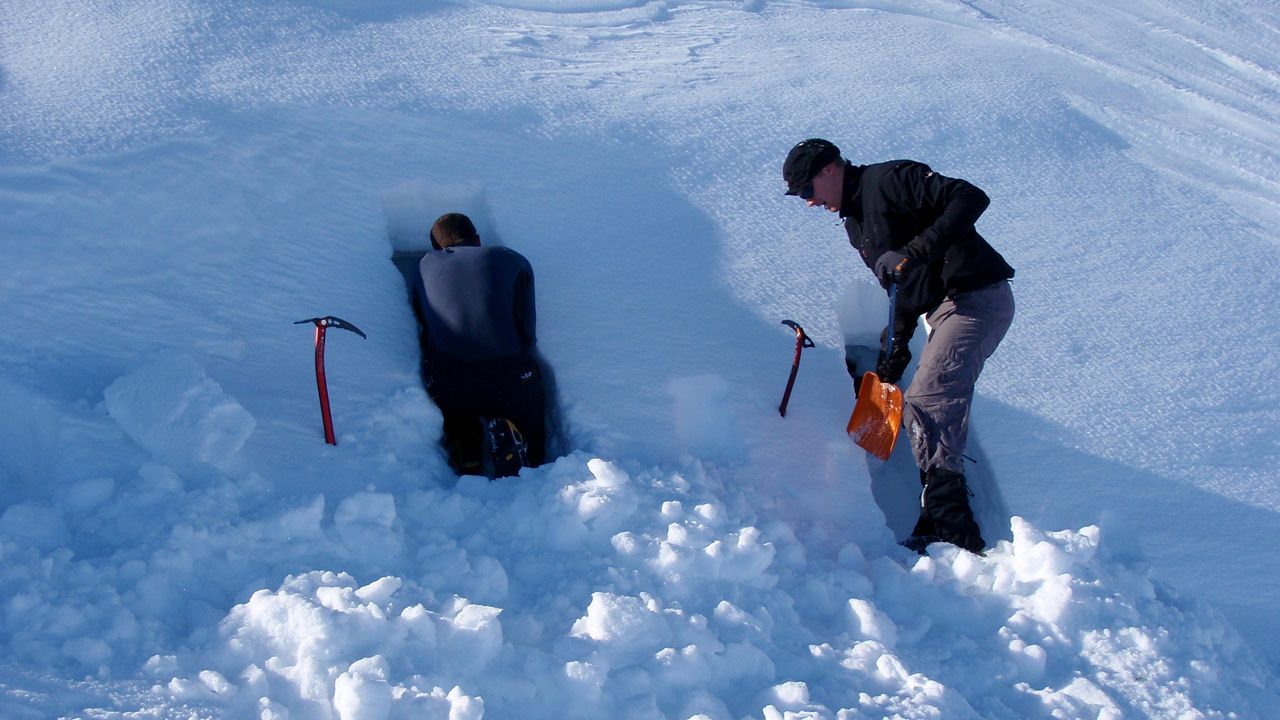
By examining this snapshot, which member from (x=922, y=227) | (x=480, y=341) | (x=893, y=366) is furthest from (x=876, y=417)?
(x=480, y=341)

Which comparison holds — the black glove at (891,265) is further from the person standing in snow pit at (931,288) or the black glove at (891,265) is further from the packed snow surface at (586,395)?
the packed snow surface at (586,395)

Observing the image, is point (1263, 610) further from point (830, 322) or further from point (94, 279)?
point (94, 279)

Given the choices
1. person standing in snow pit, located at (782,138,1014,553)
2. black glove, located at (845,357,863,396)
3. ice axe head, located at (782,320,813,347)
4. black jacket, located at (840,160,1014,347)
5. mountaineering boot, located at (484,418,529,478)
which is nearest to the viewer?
black jacket, located at (840,160,1014,347)

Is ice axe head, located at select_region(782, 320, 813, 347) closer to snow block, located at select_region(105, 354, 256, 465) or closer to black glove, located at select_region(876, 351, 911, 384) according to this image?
black glove, located at select_region(876, 351, 911, 384)

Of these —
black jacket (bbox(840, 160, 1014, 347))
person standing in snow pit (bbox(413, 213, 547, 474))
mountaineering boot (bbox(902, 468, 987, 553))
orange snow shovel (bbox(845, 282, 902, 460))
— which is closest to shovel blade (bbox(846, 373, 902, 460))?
orange snow shovel (bbox(845, 282, 902, 460))

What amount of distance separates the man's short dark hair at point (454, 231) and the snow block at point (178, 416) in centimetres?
97

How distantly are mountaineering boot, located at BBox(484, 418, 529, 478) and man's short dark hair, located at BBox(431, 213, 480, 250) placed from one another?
69 centimetres

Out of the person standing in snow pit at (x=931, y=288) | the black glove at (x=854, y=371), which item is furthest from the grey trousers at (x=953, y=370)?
the black glove at (x=854, y=371)

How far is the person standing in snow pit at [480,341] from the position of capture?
2824mm

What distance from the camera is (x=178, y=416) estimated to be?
2.21 metres

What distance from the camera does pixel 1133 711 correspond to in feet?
6.70

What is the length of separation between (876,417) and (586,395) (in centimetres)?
101

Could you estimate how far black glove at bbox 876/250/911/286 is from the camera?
8.35 ft

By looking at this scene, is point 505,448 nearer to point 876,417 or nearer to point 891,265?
point 876,417
